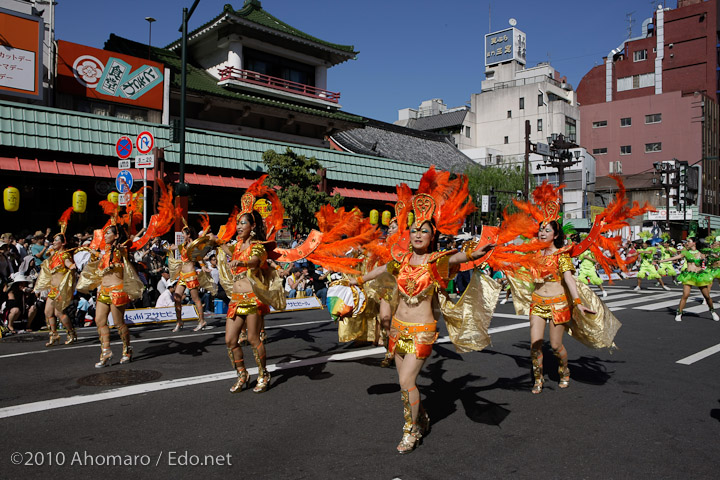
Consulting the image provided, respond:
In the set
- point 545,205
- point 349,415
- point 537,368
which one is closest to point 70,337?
point 349,415

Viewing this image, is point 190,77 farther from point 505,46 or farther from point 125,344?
point 505,46

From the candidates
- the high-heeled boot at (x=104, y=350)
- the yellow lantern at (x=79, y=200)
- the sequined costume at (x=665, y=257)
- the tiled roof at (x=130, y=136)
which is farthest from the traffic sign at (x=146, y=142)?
the sequined costume at (x=665, y=257)

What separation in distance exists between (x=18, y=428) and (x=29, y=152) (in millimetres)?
14332

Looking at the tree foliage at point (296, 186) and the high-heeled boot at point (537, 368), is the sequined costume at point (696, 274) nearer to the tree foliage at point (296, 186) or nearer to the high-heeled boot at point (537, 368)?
the high-heeled boot at point (537, 368)

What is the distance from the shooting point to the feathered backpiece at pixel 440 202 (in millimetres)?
4875

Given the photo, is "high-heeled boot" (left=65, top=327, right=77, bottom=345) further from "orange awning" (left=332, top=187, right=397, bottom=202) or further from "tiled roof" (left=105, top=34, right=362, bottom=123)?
"orange awning" (left=332, top=187, right=397, bottom=202)

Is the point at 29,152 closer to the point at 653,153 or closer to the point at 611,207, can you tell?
the point at 611,207

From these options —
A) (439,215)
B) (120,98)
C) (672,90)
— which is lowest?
(439,215)

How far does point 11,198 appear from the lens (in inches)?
603

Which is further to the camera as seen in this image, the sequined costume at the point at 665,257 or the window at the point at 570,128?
the window at the point at 570,128

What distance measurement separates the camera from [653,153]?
5553cm

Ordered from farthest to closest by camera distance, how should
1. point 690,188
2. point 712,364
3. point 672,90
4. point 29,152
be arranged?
point 672,90 → point 690,188 → point 29,152 → point 712,364

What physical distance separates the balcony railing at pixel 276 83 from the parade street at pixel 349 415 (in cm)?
1830

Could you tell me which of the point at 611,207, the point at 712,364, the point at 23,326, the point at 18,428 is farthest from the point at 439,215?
the point at 23,326
